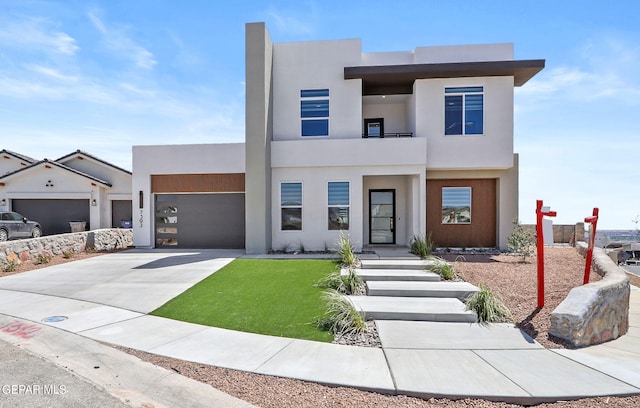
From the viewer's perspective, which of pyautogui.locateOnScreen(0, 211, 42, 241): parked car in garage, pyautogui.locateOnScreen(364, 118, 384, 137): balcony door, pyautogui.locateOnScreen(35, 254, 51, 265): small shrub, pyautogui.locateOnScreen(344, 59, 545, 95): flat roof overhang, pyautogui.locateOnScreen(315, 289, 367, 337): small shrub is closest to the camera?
pyautogui.locateOnScreen(315, 289, 367, 337): small shrub

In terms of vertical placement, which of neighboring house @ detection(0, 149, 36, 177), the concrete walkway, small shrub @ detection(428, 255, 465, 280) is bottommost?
the concrete walkway

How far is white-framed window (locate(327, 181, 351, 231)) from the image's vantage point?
12.8m

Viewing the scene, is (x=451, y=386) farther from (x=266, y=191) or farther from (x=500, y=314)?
(x=266, y=191)

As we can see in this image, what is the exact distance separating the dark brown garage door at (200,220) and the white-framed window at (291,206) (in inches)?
87.0

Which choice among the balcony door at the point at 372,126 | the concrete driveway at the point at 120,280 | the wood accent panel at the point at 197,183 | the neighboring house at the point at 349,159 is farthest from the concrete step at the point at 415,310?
the balcony door at the point at 372,126

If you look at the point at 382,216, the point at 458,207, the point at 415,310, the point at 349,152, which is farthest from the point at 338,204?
the point at 415,310

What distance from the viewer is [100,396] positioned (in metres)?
3.63

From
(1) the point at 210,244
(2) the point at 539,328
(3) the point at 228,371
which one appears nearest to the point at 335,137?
(1) the point at 210,244

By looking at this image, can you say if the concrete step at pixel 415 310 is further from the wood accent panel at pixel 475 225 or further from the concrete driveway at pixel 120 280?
the wood accent panel at pixel 475 225

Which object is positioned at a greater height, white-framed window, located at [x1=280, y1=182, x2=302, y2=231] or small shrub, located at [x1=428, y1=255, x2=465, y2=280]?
white-framed window, located at [x1=280, y1=182, x2=302, y2=231]

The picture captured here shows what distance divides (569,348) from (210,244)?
41.9ft

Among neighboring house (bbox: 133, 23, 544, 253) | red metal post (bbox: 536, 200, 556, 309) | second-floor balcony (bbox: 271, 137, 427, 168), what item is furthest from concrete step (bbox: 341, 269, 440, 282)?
second-floor balcony (bbox: 271, 137, 427, 168)

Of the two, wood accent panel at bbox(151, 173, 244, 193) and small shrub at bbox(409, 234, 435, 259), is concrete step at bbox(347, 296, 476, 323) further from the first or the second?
wood accent panel at bbox(151, 173, 244, 193)

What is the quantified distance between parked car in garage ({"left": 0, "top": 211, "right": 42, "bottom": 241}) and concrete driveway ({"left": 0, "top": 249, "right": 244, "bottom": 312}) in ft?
22.4
